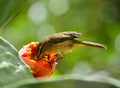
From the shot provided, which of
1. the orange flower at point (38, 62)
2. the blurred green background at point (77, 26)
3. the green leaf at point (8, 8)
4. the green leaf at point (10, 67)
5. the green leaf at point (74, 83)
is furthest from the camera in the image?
the blurred green background at point (77, 26)

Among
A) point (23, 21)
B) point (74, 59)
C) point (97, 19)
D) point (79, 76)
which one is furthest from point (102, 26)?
point (79, 76)

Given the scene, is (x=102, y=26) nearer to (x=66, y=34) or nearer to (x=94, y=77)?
(x=66, y=34)

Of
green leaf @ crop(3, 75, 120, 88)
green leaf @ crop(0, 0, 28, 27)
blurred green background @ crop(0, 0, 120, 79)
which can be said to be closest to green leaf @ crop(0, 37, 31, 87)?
green leaf @ crop(0, 0, 28, 27)

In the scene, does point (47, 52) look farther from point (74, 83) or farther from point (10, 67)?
point (74, 83)

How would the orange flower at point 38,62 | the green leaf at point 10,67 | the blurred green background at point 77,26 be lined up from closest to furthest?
the green leaf at point 10,67, the orange flower at point 38,62, the blurred green background at point 77,26

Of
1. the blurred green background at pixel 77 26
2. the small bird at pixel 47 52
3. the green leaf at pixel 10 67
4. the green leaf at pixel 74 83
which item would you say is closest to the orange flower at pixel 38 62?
the small bird at pixel 47 52

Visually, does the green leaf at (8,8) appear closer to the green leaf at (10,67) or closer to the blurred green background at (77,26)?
the green leaf at (10,67)

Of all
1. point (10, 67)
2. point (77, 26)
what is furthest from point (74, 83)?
point (77, 26)
